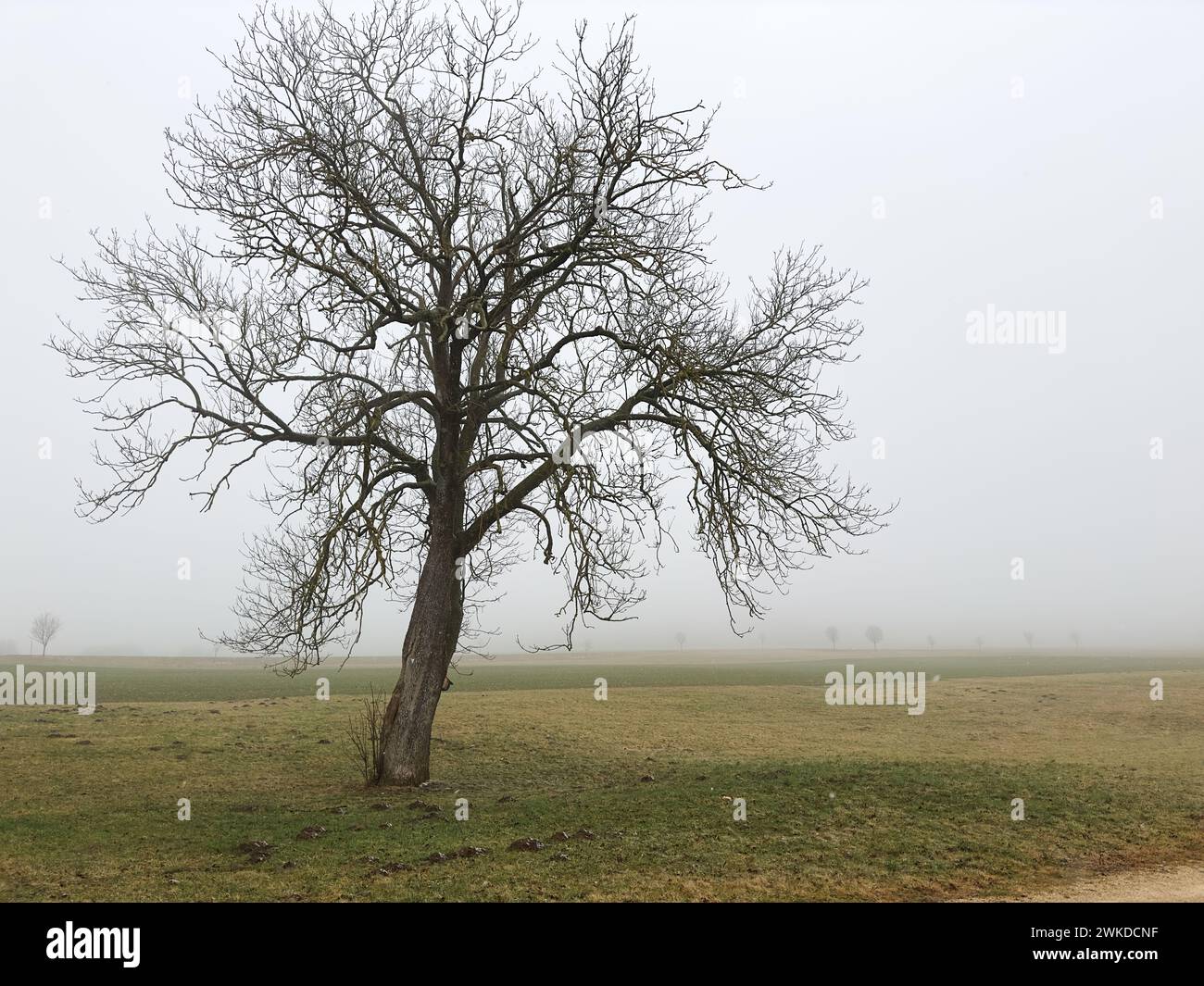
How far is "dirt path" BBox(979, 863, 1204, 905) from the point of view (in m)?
11.4

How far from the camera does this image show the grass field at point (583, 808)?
1182 cm

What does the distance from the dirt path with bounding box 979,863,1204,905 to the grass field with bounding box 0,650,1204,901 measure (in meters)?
0.40

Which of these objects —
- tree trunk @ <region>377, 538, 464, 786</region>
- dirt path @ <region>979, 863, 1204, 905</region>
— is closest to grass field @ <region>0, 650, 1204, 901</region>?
dirt path @ <region>979, 863, 1204, 905</region>

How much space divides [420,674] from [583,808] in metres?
4.35

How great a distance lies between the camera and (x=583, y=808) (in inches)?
620

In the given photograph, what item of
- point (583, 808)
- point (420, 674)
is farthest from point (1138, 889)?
point (420, 674)

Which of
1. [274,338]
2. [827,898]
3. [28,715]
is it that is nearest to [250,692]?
[28,715]

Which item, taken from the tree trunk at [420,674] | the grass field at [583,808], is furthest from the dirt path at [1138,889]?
the tree trunk at [420,674]

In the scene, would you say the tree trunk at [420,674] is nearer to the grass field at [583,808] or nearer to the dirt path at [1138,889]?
the grass field at [583,808]

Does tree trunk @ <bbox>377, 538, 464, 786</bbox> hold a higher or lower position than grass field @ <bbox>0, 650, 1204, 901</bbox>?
higher

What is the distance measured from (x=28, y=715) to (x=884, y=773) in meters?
24.2

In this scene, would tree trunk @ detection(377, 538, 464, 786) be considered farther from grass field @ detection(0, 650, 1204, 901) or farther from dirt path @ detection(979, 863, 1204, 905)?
dirt path @ detection(979, 863, 1204, 905)

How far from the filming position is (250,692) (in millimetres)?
42531

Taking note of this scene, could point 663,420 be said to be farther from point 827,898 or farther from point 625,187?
point 827,898
